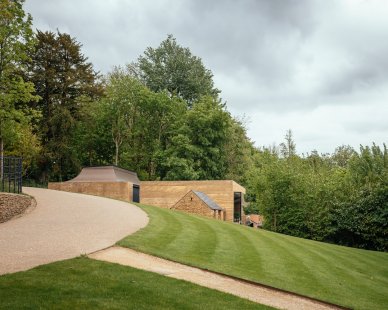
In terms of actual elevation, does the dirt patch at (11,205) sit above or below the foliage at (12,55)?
below

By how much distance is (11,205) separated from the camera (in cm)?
1650

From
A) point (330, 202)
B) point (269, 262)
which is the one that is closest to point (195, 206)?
point (330, 202)

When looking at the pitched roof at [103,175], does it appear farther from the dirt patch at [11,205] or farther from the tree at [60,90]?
the dirt patch at [11,205]

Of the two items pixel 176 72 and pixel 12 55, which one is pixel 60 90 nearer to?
pixel 176 72

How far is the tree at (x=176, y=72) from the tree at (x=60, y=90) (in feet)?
34.1

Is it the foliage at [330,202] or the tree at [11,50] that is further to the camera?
the foliage at [330,202]

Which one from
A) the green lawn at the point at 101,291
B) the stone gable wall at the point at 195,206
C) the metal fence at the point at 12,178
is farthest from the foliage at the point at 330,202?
the green lawn at the point at 101,291

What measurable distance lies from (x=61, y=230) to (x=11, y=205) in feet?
13.5

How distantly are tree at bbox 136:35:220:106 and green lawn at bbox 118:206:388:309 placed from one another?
33825 mm

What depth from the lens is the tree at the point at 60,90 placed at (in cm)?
3800

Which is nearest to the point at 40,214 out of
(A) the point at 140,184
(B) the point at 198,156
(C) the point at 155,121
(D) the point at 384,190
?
(A) the point at 140,184

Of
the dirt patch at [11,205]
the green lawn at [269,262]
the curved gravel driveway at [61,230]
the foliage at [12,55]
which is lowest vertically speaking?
the green lawn at [269,262]

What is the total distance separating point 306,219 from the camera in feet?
94.9

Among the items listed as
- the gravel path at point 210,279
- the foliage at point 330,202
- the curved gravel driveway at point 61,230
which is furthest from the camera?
the foliage at point 330,202
